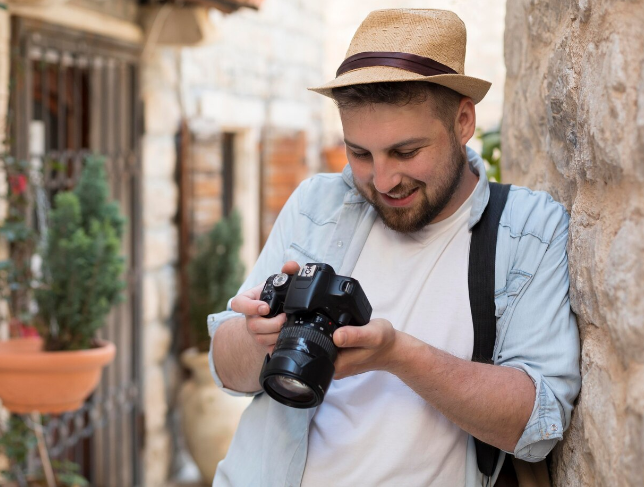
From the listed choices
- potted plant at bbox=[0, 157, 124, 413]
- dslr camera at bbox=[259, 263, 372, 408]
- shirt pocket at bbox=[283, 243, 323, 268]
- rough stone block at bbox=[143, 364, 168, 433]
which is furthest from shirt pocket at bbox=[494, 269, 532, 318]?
rough stone block at bbox=[143, 364, 168, 433]

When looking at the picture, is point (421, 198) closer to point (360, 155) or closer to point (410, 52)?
point (360, 155)

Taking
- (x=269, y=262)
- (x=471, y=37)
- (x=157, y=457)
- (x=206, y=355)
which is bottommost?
(x=157, y=457)

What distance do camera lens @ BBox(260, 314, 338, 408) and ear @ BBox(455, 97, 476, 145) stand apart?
0.56 m

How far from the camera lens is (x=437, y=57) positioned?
5.40 feet

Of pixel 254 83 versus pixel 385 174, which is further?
pixel 254 83

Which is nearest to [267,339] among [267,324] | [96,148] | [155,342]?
[267,324]

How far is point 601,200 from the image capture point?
135cm

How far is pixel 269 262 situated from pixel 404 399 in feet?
1.39

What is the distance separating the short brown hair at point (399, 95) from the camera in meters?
1.61

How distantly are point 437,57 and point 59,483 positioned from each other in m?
2.72

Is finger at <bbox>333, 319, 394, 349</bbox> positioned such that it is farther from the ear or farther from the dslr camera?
the ear

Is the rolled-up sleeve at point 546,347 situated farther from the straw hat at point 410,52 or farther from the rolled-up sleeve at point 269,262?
the rolled-up sleeve at point 269,262

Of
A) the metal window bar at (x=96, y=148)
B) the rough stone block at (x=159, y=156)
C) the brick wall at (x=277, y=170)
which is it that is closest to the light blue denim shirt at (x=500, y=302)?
the metal window bar at (x=96, y=148)

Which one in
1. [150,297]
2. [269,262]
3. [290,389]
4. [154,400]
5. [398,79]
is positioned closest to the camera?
[290,389]
